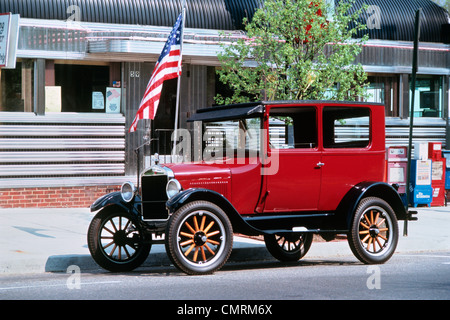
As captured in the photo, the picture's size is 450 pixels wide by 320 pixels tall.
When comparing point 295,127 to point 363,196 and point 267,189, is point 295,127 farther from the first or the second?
point 363,196

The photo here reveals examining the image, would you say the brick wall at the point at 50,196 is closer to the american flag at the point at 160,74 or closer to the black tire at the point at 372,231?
the american flag at the point at 160,74

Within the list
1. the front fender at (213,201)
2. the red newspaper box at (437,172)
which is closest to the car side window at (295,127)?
the front fender at (213,201)

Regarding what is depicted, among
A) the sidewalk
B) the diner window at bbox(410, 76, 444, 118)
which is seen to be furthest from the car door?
the diner window at bbox(410, 76, 444, 118)

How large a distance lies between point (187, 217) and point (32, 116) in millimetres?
8028

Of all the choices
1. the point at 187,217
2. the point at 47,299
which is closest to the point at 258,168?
the point at 187,217

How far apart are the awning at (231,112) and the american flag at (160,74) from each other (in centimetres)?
191

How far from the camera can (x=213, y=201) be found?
28.6 feet

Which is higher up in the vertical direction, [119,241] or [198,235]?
[198,235]

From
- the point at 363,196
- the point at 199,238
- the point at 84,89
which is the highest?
the point at 84,89

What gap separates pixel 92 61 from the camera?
1619 cm

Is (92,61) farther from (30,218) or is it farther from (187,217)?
(187,217)

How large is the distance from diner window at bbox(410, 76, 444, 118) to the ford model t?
409 inches

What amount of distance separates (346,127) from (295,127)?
0.66 m

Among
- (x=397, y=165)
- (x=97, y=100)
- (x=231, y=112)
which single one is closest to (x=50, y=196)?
(x=97, y=100)
